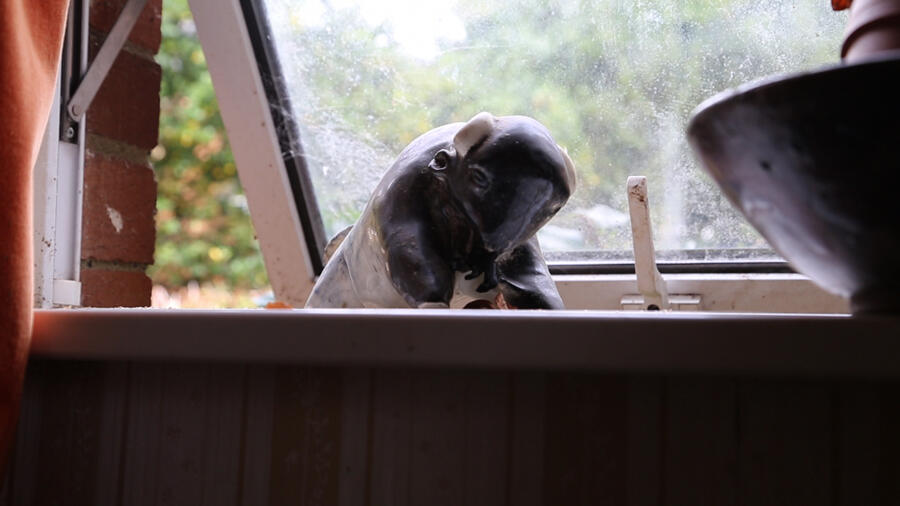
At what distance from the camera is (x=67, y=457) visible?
0.59 meters

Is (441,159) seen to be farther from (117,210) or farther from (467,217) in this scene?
(117,210)

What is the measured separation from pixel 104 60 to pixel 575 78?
20.1 inches

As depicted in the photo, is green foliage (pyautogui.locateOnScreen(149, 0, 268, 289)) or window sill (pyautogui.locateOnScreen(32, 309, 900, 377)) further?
green foliage (pyautogui.locateOnScreen(149, 0, 268, 289))

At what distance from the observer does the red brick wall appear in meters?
0.91

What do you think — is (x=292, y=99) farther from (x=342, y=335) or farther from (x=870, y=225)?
(x=870, y=225)

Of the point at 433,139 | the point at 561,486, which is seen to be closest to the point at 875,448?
the point at 561,486

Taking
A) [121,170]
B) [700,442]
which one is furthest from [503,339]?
[121,170]

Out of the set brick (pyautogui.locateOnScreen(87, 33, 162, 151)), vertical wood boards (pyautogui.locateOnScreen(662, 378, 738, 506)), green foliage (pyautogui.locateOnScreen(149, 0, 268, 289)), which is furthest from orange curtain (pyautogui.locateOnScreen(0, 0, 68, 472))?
green foliage (pyautogui.locateOnScreen(149, 0, 268, 289))

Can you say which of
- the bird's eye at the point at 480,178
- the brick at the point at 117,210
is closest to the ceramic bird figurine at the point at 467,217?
the bird's eye at the point at 480,178

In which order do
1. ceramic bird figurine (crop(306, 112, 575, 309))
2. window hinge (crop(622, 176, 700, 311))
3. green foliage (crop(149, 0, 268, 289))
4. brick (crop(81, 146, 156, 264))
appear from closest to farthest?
ceramic bird figurine (crop(306, 112, 575, 309)) < window hinge (crop(622, 176, 700, 311)) < brick (crop(81, 146, 156, 264)) < green foliage (crop(149, 0, 268, 289))

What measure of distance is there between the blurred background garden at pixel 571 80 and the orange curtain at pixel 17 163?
44cm

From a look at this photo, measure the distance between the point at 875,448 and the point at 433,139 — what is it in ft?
1.35

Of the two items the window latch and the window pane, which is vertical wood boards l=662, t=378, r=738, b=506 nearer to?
the window pane

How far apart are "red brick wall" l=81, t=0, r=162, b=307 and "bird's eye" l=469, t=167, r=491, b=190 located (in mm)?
493
